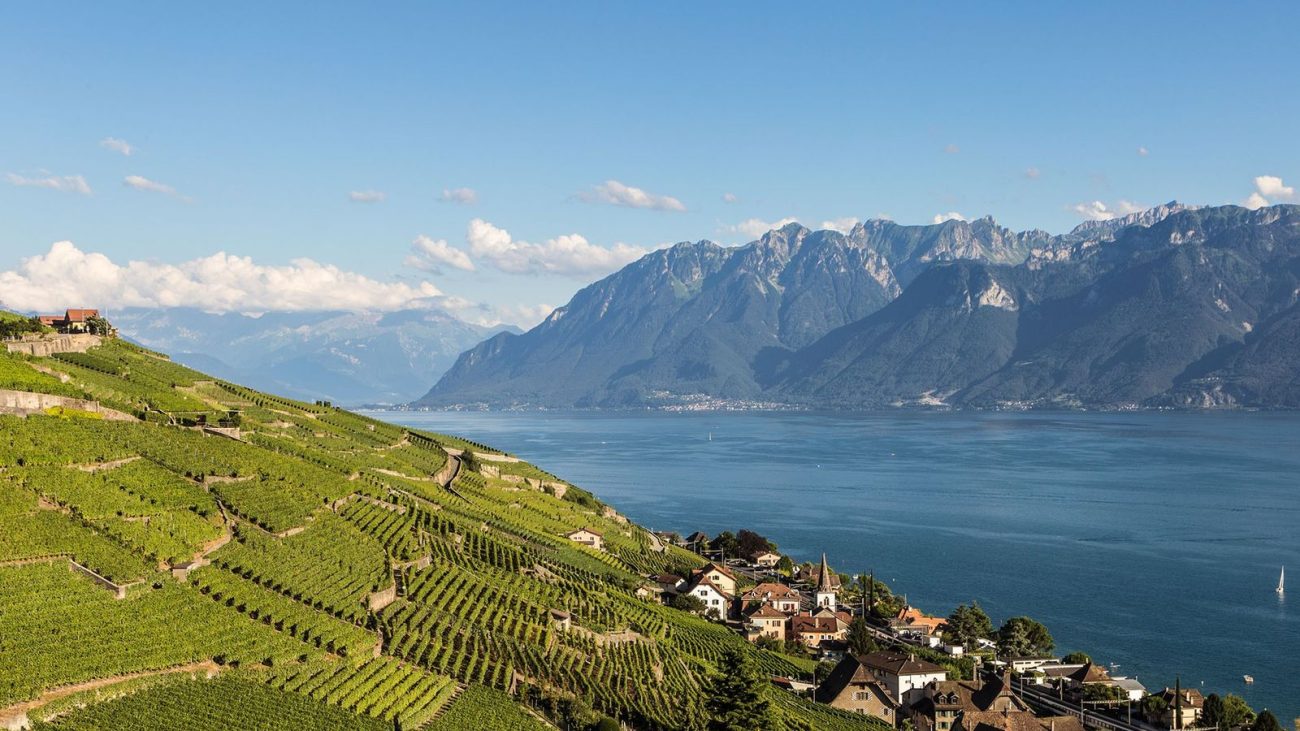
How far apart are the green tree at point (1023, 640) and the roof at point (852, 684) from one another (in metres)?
18.8

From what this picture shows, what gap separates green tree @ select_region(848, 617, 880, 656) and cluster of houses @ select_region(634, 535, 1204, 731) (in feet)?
3.55

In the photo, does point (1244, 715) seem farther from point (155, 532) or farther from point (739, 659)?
point (155, 532)

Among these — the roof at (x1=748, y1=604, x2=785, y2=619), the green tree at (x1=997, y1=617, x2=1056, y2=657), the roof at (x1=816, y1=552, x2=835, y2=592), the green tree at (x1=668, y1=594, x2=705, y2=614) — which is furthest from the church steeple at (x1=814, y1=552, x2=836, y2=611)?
the green tree at (x1=997, y1=617, x2=1056, y2=657)

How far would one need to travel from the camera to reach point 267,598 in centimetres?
4488

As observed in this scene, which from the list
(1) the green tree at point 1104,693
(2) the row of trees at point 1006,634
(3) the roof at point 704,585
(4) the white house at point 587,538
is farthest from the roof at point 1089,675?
(4) the white house at point 587,538

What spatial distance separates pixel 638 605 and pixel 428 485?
71.1 feet

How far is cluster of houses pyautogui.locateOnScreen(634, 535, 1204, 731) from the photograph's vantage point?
218 feet

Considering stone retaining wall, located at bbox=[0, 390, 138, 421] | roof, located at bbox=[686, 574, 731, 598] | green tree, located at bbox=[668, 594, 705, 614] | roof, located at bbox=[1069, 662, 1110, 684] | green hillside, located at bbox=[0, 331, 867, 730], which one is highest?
stone retaining wall, located at bbox=[0, 390, 138, 421]

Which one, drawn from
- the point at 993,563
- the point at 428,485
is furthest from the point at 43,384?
the point at 993,563

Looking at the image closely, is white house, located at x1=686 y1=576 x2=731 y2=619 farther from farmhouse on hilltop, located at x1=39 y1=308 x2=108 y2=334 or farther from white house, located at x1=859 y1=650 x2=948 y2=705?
farmhouse on hilltop, located at x1=39 y1=308 x2=108 y2=334

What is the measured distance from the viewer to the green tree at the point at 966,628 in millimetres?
87312

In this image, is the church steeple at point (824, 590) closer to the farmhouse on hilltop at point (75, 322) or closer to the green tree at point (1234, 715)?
the green tree at point (1234, 715)

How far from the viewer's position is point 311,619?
146 feet

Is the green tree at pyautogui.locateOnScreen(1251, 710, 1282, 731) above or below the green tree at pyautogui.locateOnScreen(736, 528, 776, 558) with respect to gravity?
below
